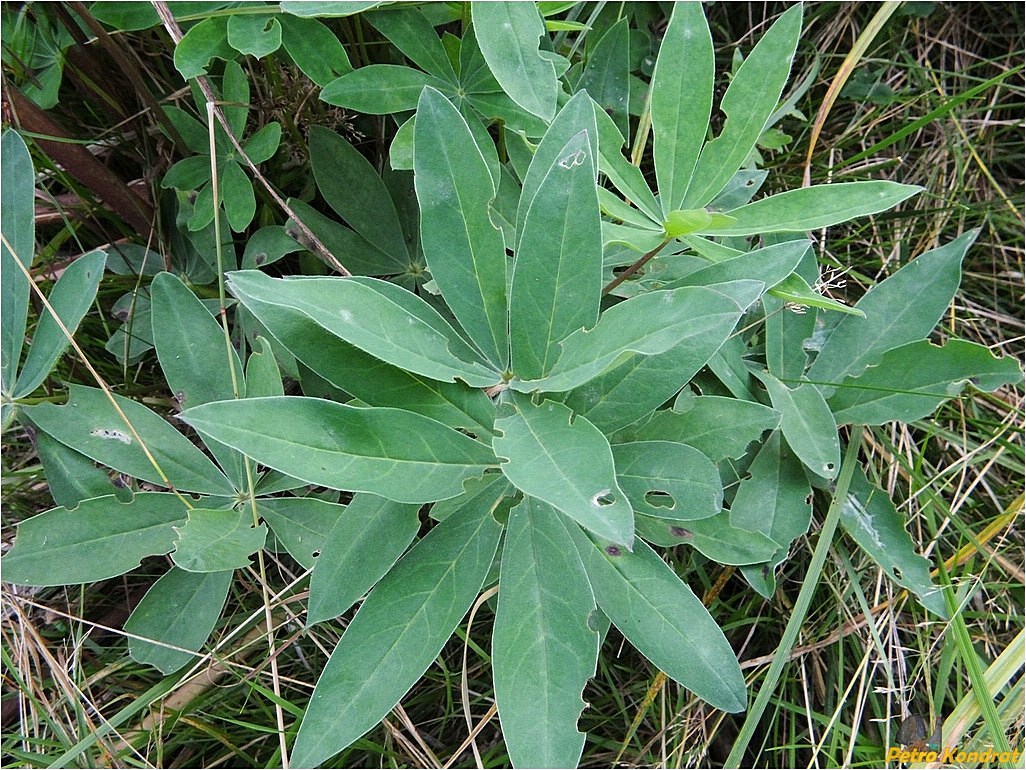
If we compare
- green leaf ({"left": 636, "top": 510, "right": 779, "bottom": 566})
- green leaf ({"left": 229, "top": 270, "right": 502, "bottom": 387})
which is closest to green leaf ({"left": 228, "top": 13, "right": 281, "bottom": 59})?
green leaf ({"left": 229, "top": 270, "right": 502, "bottom": 387})

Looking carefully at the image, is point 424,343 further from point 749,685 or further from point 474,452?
point 749,685

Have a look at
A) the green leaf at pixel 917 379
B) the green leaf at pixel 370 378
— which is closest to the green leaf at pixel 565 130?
the green leaf at pixel 370 378

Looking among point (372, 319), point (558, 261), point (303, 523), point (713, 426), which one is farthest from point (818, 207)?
point (303, 523)

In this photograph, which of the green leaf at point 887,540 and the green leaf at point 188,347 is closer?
the green leaf at point 188,347

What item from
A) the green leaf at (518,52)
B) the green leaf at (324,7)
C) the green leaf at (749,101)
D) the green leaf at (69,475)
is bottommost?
the green leaf at (69,475)

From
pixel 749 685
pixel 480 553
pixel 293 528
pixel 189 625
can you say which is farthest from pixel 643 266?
pixel 189 625

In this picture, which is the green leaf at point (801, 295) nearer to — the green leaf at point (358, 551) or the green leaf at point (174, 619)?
the green leaf at point (358, 551)
